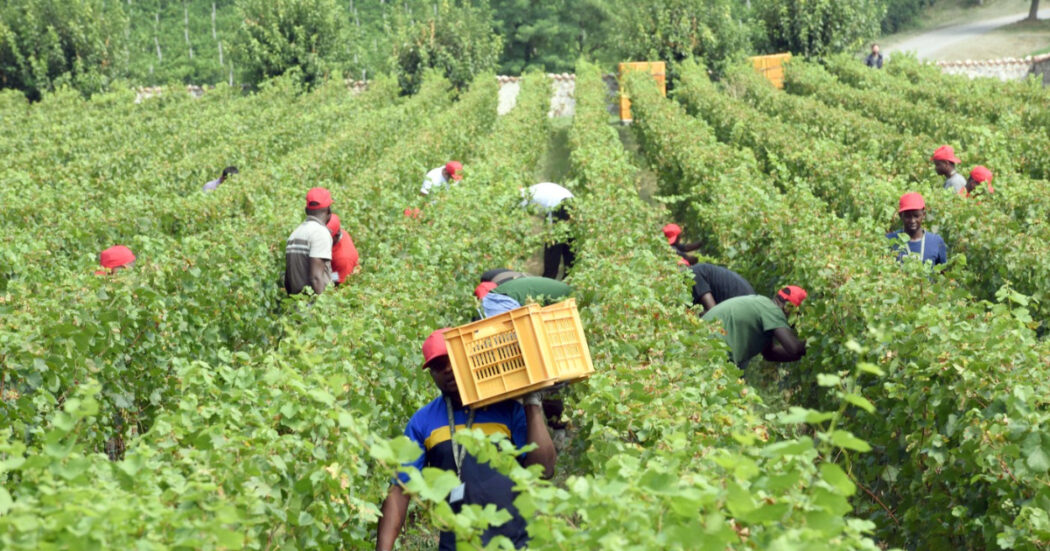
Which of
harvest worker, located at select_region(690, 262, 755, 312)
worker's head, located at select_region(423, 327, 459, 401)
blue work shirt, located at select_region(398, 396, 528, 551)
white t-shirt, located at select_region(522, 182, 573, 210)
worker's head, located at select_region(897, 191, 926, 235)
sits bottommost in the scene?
white t-shirt, located at select_region(522, 182, 573, 210)

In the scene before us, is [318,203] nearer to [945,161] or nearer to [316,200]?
[316,200]

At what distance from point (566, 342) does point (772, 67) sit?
29078 millimetres

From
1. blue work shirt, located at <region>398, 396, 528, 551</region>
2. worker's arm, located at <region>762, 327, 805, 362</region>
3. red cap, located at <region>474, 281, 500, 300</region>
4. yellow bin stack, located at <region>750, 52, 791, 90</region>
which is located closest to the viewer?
blue work shirt, located at <region>398, 396, 528, 551</region>

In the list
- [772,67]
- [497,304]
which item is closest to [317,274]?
[497,304]

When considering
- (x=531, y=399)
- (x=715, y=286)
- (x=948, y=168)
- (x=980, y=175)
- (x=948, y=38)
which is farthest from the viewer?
(x=948, y=38)

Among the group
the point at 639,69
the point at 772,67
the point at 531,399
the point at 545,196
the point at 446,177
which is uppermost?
the point at 531,399

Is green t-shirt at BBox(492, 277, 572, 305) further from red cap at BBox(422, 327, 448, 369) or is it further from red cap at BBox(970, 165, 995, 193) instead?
red cap at BBox(970, 165, 995, 193)

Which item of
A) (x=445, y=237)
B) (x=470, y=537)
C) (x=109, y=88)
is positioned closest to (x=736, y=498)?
(x=470, y=537)

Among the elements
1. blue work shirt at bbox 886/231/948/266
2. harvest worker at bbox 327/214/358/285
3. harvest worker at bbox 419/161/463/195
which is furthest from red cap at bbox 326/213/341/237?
blue work shirt at bbox 886/231/948/266

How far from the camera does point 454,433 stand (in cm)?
460

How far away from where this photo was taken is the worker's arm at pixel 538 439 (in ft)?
15.0

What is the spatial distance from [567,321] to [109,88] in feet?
121

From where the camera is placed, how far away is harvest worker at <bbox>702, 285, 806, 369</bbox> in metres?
7.42

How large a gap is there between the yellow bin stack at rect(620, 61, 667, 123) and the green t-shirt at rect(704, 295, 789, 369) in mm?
23385
